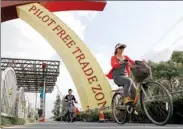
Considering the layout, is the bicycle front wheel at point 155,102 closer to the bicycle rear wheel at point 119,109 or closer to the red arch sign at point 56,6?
the bicycle rear wheel at point 119,109

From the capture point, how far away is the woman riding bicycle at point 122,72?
18.4 ft

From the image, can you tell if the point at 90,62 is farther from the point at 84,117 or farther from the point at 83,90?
the point at 84,117

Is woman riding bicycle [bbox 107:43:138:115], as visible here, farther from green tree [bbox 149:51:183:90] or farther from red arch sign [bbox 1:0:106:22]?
green tree [bbox 149:51:183:90]

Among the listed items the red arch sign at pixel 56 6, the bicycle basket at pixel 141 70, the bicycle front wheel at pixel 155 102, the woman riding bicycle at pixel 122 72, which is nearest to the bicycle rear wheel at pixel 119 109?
the woman riding bicycle at pixel 122 72

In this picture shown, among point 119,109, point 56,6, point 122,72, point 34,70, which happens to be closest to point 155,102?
point 122,72

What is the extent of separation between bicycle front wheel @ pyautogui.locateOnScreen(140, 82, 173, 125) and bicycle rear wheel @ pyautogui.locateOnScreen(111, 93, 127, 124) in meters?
0.97

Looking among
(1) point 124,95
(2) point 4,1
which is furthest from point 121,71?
(2) point 4,1

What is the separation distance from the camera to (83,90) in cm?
2205

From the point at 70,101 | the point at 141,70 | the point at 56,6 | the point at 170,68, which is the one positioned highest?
the point at 56,6

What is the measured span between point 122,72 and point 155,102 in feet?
2.48

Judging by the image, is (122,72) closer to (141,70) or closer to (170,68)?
(141,70)

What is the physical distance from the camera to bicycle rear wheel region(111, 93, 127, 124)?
6648 millimetres

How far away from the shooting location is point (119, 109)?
6785 mm

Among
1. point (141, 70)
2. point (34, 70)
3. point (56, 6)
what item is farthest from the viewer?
point (34, 70)
